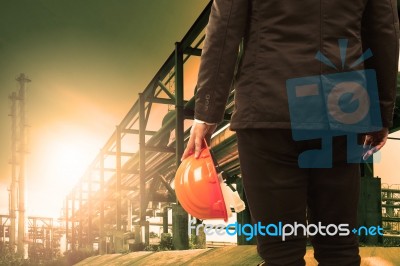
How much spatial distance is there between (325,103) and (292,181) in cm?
26

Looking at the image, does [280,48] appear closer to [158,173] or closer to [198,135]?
[198,135]

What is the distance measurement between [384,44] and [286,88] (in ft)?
1.35

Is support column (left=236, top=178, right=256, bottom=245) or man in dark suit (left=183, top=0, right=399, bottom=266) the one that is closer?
man in dark suit (left=183, top=0, right=399, bottom=266)

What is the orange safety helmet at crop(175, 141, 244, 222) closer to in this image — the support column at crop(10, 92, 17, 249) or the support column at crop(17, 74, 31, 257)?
the support column at crop(17, 74, 31, 257)

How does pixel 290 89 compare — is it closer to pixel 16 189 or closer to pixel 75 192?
pixel 16 189

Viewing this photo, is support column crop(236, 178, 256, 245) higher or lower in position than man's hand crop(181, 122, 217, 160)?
lower

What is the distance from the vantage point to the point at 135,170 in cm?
1490

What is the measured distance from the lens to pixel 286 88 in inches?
54.6

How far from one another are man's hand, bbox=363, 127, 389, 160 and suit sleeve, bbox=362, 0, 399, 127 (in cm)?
5

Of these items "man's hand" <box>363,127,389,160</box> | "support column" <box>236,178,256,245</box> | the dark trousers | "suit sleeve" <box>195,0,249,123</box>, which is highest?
"suit sleeve" <box>195,0,249,123</box>

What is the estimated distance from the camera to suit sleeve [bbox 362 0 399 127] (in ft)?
4.93

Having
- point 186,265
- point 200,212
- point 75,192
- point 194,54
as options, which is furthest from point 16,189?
point 200,212

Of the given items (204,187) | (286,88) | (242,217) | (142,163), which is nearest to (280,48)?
(286,88)

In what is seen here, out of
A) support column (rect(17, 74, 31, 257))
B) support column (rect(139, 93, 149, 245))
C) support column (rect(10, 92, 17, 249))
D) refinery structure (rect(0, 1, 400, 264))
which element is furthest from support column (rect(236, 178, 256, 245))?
support column (rect(10, 92, 17, 249))
